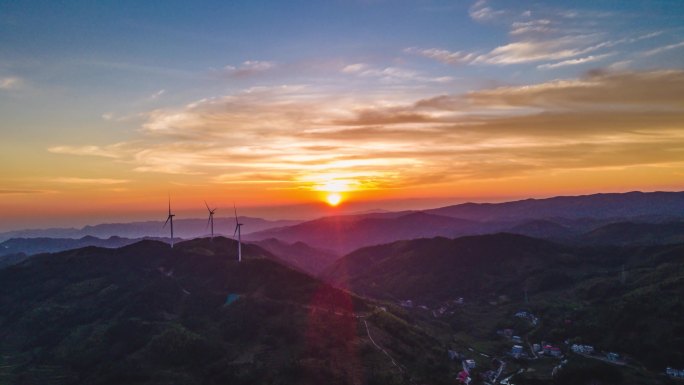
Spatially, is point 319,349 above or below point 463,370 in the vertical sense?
above

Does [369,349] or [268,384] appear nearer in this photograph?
[268,384]

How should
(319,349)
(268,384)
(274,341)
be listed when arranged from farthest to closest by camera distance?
(274,341) → (319,349) → (268,384)

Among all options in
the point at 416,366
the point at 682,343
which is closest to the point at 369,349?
the point at 416,366

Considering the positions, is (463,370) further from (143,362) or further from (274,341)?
(143,362)

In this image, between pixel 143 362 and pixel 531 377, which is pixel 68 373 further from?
pixel 531 377

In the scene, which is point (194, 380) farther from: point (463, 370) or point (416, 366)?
point (463, 370)

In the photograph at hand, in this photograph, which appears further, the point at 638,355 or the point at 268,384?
the point at 638,355

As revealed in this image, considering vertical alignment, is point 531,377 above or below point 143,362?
below

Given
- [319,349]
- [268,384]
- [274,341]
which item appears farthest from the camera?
[274,341]

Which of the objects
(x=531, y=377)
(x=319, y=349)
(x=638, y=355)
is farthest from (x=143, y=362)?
(x=638, y=355)
